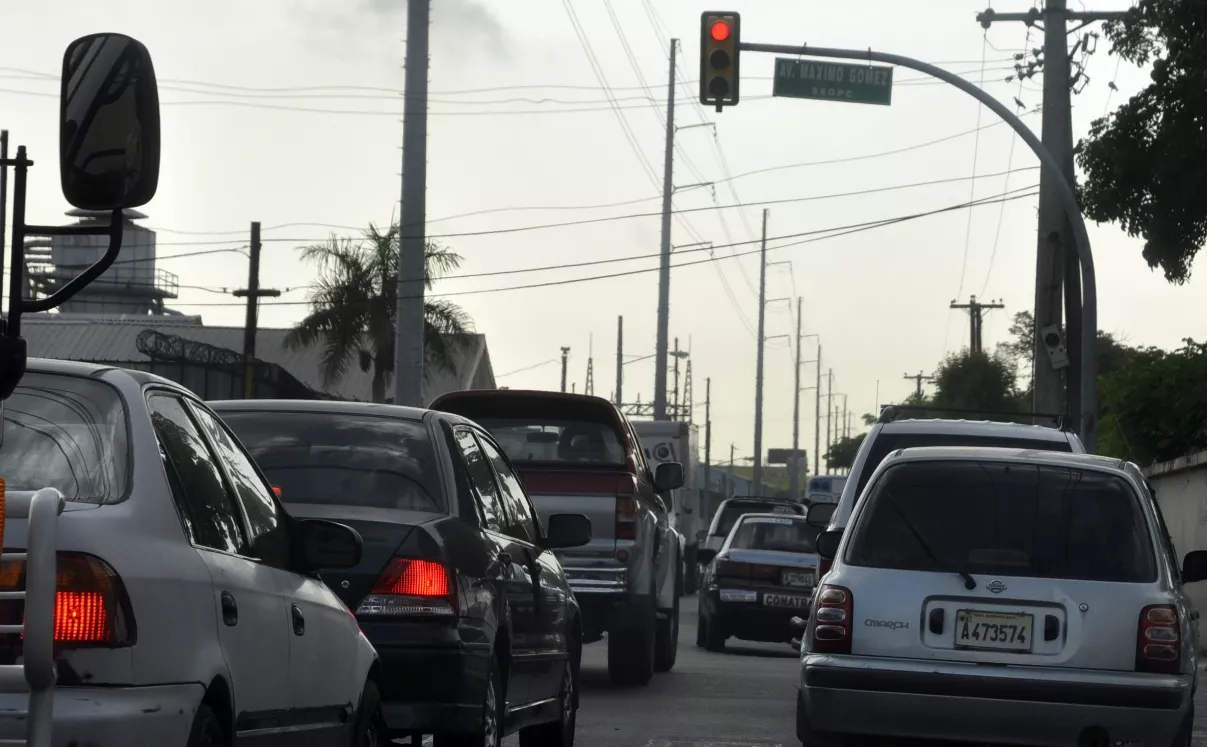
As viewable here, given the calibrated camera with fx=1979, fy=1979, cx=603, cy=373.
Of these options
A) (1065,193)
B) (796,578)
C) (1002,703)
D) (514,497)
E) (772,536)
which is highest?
(1065,193)

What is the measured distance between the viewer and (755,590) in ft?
66.8

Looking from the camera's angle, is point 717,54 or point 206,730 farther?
point 717,54

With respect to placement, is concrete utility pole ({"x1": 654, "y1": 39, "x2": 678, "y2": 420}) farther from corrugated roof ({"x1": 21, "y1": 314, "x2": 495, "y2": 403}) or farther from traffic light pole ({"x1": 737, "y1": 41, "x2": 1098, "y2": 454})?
traffic light pole ({"x1": 737, "y1": 41, "x2": 1098, "y2": 454})

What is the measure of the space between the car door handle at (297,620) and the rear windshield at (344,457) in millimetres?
2218

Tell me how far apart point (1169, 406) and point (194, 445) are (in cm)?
2308

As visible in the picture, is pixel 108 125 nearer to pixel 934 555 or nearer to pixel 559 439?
pixel 934 555

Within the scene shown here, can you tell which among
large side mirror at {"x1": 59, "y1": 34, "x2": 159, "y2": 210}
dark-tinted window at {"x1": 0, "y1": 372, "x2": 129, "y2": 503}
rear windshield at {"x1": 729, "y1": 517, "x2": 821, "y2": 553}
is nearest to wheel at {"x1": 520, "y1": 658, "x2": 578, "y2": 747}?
dark-tinted window at {"x1": 0, "y1": 372, "x2": 129, "y2": 503}

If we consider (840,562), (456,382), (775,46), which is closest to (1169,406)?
(775,46)

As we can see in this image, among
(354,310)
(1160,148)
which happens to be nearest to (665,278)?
(354,310)

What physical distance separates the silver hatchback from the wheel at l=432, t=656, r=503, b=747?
1245 millimetres

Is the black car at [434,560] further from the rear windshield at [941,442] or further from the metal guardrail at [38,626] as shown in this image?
the metal guardrail at [38,626]

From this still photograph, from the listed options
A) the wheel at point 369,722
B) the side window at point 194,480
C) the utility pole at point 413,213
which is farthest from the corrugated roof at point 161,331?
the side window at point 194,480

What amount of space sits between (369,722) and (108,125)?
108 inches

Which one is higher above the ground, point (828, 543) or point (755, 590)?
point (828, 543)
